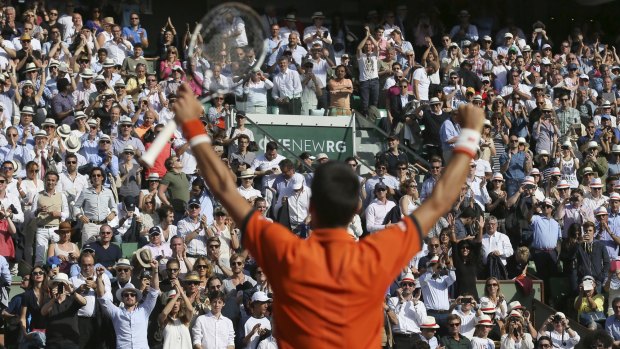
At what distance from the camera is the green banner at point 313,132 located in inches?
834

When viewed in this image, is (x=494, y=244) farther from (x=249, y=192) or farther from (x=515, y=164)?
(x=249, y=192)

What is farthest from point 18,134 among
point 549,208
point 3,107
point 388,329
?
point 549,208

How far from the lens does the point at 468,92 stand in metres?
23.1

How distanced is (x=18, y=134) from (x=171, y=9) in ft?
33.8

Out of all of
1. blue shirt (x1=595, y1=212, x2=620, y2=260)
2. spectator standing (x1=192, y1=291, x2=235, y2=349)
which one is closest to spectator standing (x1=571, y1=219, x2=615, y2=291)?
blue shirt (x1=595, y1=212, x2=620, y2=260)

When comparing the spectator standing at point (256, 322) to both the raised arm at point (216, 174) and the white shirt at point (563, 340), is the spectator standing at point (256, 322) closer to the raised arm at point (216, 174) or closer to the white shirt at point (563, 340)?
the white shirt at point (563, 340)

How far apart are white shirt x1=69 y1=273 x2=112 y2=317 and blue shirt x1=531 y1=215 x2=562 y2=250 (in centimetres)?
702

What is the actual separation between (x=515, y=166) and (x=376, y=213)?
3.97 m

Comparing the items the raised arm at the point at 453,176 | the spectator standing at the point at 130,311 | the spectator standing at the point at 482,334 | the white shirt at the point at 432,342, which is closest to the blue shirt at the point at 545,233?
the spectator standing at the point at 482,334

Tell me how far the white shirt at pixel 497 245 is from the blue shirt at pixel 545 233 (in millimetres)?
789

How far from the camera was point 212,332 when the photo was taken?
48.8ft

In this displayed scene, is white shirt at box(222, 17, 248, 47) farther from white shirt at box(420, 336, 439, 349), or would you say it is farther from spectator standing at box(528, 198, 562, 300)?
spectator standing at box(528, 198, 562, 300)

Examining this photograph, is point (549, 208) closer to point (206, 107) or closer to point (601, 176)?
point (601, 176)

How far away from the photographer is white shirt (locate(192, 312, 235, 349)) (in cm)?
1482
